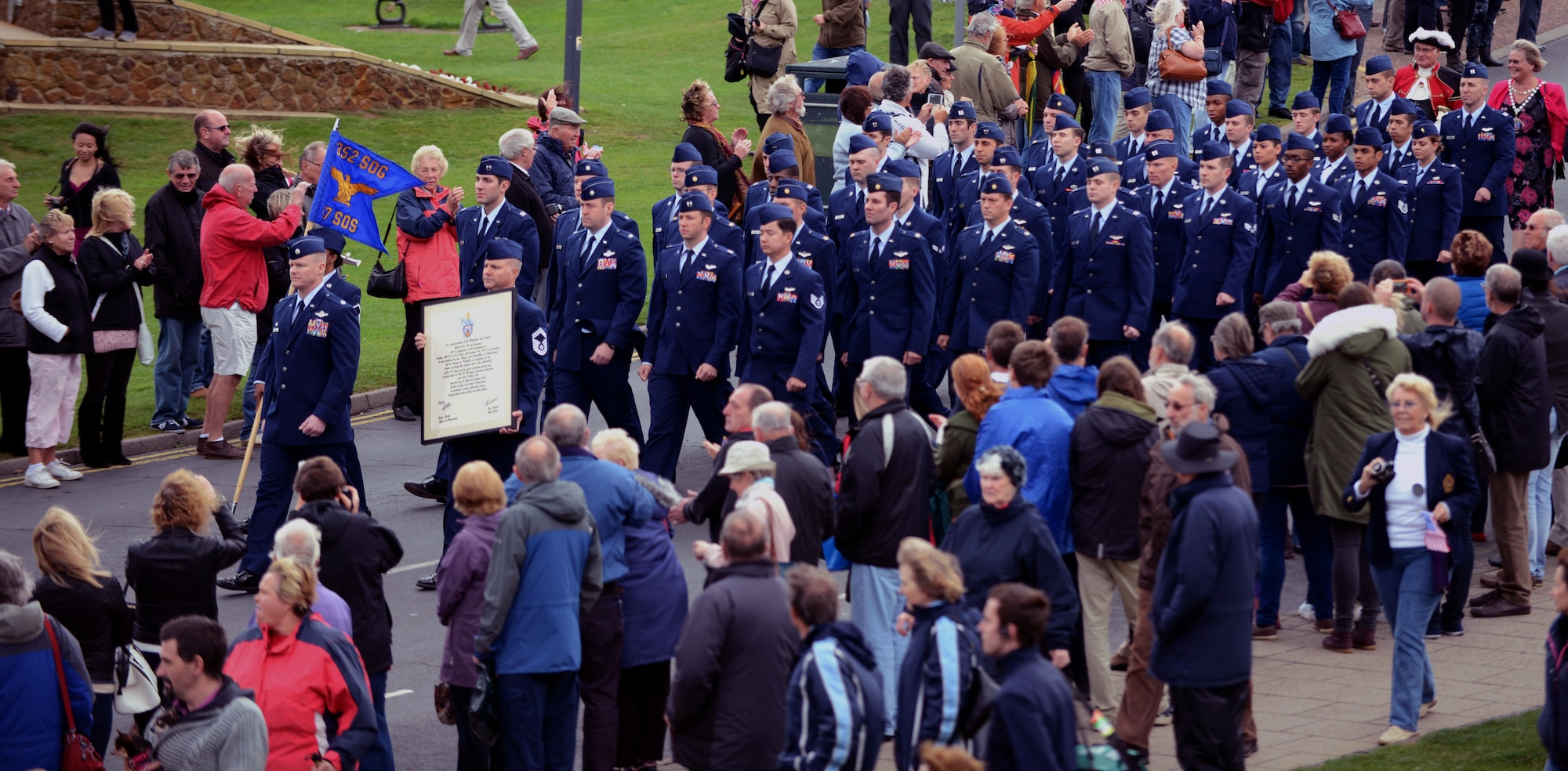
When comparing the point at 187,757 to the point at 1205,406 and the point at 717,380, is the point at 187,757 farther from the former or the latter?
the point at 717,380

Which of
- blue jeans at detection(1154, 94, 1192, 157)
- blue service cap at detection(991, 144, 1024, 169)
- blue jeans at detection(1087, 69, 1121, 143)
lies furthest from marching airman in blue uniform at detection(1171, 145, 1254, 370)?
blue jeans at detection(1087, 69, 1121, 143)

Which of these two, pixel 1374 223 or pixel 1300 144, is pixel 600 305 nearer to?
pixel 1300 144

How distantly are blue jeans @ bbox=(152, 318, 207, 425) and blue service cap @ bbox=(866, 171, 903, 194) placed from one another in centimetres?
600

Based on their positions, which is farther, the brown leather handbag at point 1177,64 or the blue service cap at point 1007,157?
the brown leather handbag at point 1177,64

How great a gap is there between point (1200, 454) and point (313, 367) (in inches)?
239

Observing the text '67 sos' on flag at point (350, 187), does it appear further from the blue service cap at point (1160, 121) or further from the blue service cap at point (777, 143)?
the blue service cap at point (1160, 121)

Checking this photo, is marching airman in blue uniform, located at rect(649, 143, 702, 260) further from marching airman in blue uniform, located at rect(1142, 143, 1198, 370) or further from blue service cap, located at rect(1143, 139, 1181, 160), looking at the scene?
blue service cap, located at rect(1143, 139, 1181, 160)

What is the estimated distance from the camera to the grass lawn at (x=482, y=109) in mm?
22406

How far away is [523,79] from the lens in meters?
29.2

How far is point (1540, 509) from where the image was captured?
11617mm

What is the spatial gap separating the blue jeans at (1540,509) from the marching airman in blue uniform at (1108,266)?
3.15 metres

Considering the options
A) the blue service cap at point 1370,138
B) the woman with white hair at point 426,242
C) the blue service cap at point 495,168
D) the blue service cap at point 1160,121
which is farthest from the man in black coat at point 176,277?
the blue service cap at point 1370,138

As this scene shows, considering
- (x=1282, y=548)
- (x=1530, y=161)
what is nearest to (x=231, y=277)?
(x=1282, y=548)

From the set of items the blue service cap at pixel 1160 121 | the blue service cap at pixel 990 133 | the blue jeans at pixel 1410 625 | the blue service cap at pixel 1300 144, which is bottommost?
the blue jeans at pixel 1410 625
